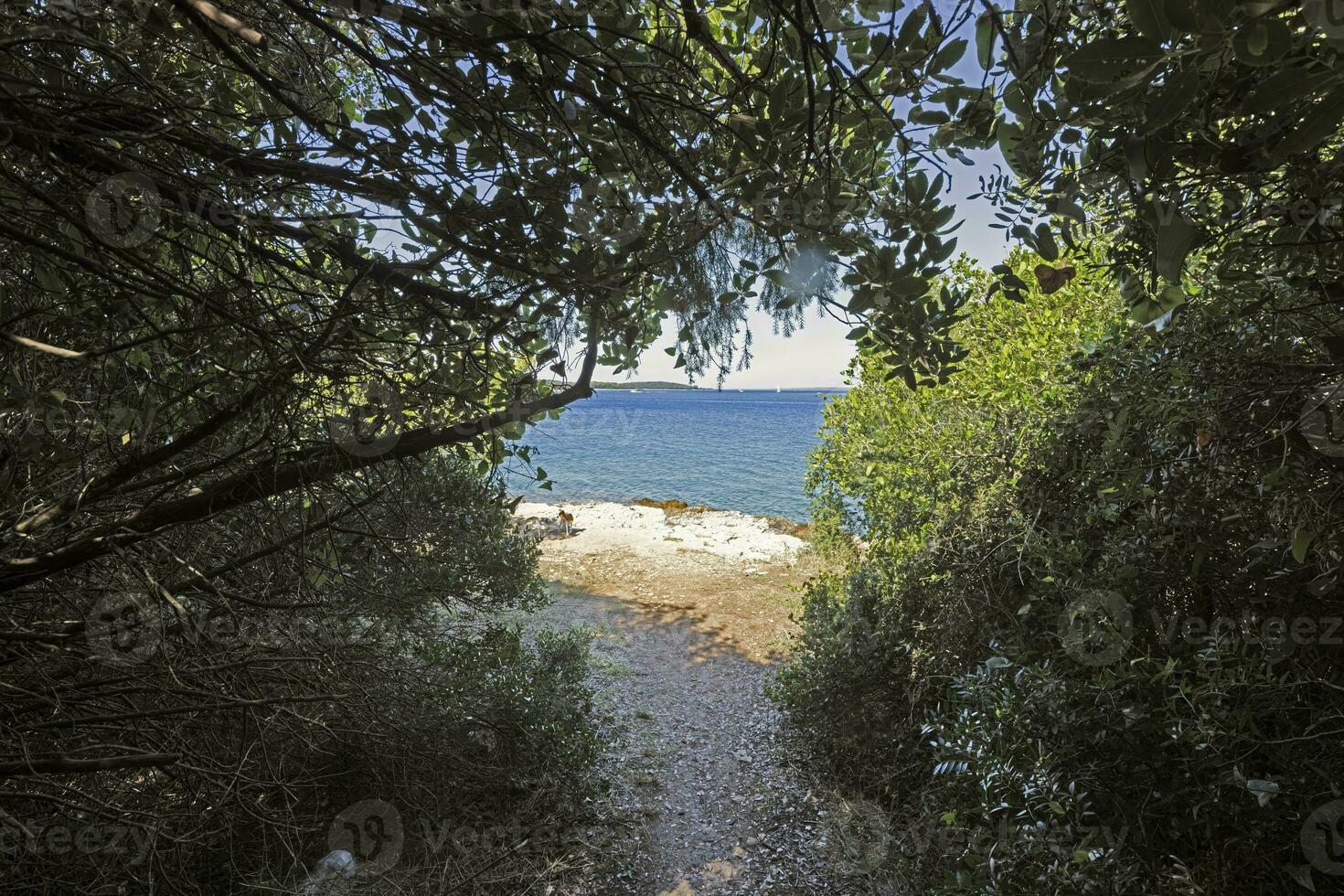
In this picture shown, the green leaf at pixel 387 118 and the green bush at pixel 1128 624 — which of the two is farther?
the green bush at pixel 1128 624

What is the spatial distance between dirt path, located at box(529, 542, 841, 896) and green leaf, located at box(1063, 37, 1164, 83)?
4639 millimetres

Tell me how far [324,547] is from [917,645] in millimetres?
4247

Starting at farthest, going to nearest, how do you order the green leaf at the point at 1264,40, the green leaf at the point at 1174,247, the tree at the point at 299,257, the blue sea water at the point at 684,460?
the blue sea water at the point at 684,460 < the tree at the point at 299,257 < the green leaf at the point at 1174,247 < the green leaf at the point at 1264,40

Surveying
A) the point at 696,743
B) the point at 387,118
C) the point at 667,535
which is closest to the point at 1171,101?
the point at 387,118

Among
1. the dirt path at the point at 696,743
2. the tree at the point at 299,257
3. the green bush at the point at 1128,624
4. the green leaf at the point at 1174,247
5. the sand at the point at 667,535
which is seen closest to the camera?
the green leaf at the point at 1174,247

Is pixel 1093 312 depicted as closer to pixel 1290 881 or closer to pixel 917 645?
pixel 917 645

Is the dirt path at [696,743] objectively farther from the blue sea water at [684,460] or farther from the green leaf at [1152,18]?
the green leaf at [1152,18]

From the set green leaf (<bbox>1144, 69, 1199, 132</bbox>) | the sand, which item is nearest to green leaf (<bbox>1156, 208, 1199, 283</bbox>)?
green leaf (<bbox>1144, 69, 1199, 132</bbox>)

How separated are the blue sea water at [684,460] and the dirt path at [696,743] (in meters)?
2.85

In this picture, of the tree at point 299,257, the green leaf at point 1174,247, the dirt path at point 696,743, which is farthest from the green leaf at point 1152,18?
the dirt path at point 696,743

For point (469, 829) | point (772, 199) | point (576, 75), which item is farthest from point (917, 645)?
point (576, 75)

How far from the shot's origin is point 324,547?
2.85 meters

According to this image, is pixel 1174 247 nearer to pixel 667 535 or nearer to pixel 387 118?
pixel 387 118

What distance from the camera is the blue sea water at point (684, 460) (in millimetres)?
23953
